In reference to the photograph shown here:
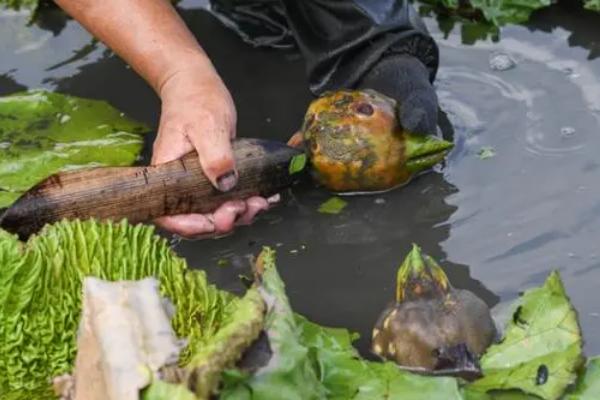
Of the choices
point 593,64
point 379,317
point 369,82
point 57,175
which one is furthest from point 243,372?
point 593,64

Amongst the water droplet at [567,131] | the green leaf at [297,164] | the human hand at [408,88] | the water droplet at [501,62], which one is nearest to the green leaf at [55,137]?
the green leaf at [297,164]

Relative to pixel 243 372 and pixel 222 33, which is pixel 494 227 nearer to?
pixel 243 372

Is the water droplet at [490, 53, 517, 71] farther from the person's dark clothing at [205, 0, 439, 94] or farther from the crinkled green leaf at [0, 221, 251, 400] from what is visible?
the crinkled green leaf at [0, 221, 251, 400]

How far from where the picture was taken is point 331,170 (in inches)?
118

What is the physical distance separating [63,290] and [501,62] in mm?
1841

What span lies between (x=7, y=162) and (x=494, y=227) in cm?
139

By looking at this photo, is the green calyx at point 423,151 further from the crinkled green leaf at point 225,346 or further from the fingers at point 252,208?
the crinkled green leaf at point 225,346

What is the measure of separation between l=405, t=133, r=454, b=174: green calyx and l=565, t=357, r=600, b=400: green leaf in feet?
2.90

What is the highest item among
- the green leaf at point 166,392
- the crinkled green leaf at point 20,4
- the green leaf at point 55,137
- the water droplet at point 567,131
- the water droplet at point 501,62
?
the green leaf at point 166,392

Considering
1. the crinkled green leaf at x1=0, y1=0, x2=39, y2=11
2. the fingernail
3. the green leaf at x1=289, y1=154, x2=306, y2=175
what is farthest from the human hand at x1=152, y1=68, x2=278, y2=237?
the crinkled green leaf at x1=0, y1=0, x2=39, y2=11

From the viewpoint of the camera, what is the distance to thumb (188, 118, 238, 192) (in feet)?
9.26

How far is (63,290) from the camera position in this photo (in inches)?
88.5

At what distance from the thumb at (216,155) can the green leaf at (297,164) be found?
185mm

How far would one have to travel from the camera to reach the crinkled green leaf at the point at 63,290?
2.20 meters
